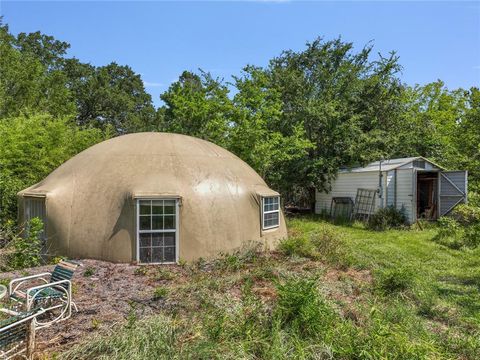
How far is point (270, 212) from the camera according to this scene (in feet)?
38.9

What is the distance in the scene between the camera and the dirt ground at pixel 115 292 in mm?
5496

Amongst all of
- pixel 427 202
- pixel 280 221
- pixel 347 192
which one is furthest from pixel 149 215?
pixel 427 202

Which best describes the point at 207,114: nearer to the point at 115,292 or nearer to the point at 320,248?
the point at 320,248

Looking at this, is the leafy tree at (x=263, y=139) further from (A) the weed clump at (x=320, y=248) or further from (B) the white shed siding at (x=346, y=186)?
(A) the weed clump at (x=320, y=248)

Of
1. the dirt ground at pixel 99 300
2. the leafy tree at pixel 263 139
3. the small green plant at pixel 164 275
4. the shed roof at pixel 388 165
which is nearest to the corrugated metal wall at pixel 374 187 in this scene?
the shed roof at pixel 388 165

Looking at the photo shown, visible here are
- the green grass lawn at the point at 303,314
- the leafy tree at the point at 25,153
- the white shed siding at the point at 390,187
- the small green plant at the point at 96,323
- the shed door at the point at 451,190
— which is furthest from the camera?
the white shed siding at the point at 390,187

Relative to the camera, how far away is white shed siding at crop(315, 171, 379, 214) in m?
18.5

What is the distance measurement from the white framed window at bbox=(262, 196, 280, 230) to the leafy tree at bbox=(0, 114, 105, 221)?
27.1 feet

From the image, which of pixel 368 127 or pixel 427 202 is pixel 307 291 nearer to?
pixel 427 202

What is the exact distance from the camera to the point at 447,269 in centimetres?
1020

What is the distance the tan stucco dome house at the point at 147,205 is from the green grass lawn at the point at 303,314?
799mm

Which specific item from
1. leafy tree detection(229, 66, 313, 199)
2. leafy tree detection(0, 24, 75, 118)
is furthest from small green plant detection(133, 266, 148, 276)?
leafy tree detection(0, 24, 75, 118)

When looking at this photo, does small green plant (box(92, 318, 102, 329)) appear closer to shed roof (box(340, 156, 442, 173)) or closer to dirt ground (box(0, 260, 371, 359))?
dirt ground (box(0, 260, 371, 359))

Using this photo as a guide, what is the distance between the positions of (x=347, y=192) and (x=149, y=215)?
42.3ft
